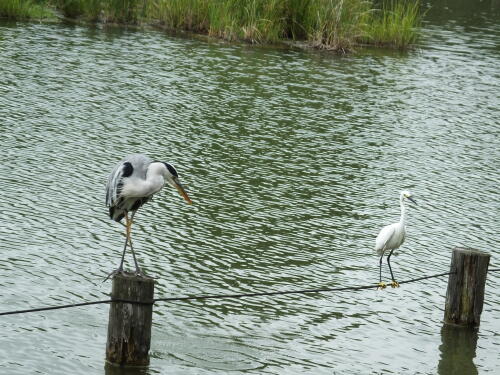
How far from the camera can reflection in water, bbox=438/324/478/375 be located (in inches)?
319

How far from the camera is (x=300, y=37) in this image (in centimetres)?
2319

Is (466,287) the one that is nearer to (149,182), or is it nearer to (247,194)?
(149,182)

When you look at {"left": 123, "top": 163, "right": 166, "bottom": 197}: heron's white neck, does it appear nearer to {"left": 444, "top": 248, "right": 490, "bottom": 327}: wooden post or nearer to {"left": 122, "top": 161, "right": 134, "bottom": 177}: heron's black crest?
{"left": 122, "top": 161, "right": 134, "bottom": 177}: heron's black crest

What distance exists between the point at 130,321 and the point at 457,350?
303 cm

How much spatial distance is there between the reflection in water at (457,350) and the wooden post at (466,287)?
0.08 meters

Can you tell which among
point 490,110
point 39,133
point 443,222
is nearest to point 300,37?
point 490,110

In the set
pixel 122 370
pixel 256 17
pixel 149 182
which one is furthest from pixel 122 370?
pixel 256 17

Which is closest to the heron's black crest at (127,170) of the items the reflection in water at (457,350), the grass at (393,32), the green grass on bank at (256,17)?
the reflection in water at (457,350)

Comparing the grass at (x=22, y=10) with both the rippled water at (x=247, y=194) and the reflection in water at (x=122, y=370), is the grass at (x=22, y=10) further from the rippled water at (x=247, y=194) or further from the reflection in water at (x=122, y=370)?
the reflection in water at (x=122, y=370)

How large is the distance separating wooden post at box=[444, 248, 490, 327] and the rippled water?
0.20 metres

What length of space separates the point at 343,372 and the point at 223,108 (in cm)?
929

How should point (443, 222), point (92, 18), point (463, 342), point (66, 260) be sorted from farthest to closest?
1. point (92, 18)
2. point (443, 222)
3. point (66, 260)
4. point (463, 342)

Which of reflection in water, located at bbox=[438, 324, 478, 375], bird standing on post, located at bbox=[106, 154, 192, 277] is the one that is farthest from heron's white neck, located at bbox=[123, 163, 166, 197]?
reflection in water, located at bbox=[438, 324, 478, 375]

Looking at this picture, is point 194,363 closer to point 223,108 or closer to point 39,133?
point 39,133
